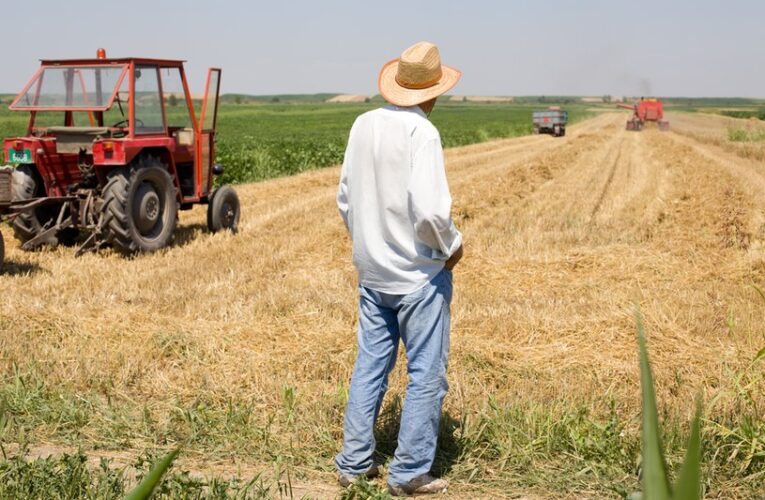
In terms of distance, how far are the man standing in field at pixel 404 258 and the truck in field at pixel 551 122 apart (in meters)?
40.1

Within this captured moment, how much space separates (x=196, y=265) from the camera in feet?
27.5

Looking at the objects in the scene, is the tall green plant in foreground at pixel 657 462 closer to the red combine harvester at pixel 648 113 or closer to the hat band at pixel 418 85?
the hat band at pixel 418 85

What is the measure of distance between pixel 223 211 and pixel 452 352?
5.53 meters

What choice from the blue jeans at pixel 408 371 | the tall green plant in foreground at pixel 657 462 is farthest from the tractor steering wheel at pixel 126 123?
the tall green plant in foreground at pixel 657 462

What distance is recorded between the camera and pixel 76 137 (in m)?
9.12

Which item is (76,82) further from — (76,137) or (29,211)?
(29,211)

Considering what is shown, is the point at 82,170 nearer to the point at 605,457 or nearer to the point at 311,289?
the point at 311,289

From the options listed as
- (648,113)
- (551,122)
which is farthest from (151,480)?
(551,122)

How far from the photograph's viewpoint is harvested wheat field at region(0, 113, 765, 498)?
12.8ft

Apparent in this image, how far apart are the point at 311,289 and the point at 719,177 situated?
38.8 ft

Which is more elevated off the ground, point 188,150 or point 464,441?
point 188,150

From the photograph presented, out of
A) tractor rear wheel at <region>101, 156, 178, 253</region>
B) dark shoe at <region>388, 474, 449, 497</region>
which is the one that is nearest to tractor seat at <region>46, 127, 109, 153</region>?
tractor rear wheel at <region>101, 156, 178, 253</region>

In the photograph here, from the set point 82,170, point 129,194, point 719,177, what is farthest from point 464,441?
point 719,177

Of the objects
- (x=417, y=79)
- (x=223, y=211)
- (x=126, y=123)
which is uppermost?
(x=417, y=79)
